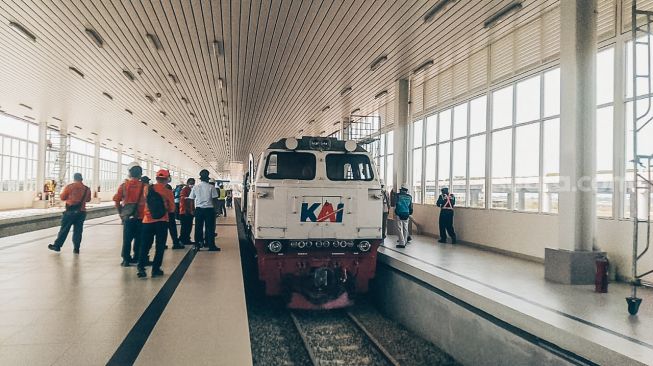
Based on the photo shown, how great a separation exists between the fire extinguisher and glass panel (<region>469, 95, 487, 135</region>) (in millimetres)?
5558

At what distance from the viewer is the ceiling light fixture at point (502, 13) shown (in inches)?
294

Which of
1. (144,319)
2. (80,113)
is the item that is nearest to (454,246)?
(144,319)

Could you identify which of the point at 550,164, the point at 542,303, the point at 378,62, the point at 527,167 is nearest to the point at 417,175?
the point at 378,62

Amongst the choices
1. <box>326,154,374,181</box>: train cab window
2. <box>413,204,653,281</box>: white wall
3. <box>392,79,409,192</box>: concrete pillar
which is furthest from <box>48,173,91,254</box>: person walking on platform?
<box>413,204,653,281</box>: white wall

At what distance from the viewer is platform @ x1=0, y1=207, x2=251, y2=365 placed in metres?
3.87

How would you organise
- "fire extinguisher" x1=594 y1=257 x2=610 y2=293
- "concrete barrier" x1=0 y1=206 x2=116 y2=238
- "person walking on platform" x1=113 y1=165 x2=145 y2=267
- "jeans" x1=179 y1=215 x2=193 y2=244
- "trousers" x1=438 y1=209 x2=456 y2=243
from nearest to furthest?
"fire extinguisher" x1=594 y1=257 x2=610 y2=293 < "person walking on platform" x1=113 y1=165 x2=145 y2=267 < "jeans" x1=179 y1=215 x2=193 y2=244 < "trousers" x1=438 y1=209 x2=456 y2=243 < "concrete barrier" x1=0 y1=206 x2=116 y2=238

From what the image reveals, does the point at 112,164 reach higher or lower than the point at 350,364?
higher

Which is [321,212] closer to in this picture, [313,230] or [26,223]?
[313,230]

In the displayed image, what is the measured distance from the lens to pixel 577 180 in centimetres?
661

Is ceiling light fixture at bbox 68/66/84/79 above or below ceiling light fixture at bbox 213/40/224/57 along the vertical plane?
above

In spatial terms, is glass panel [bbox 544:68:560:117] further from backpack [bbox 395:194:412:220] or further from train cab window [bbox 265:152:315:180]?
train cab window [bbox 265:152:315:180]

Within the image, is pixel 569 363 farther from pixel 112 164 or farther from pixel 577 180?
pixel 112 164

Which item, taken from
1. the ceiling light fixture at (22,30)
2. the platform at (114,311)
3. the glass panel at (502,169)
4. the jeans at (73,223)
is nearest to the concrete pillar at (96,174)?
the ceiling light fixture at (22,30)

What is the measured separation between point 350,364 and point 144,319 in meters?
2.70
